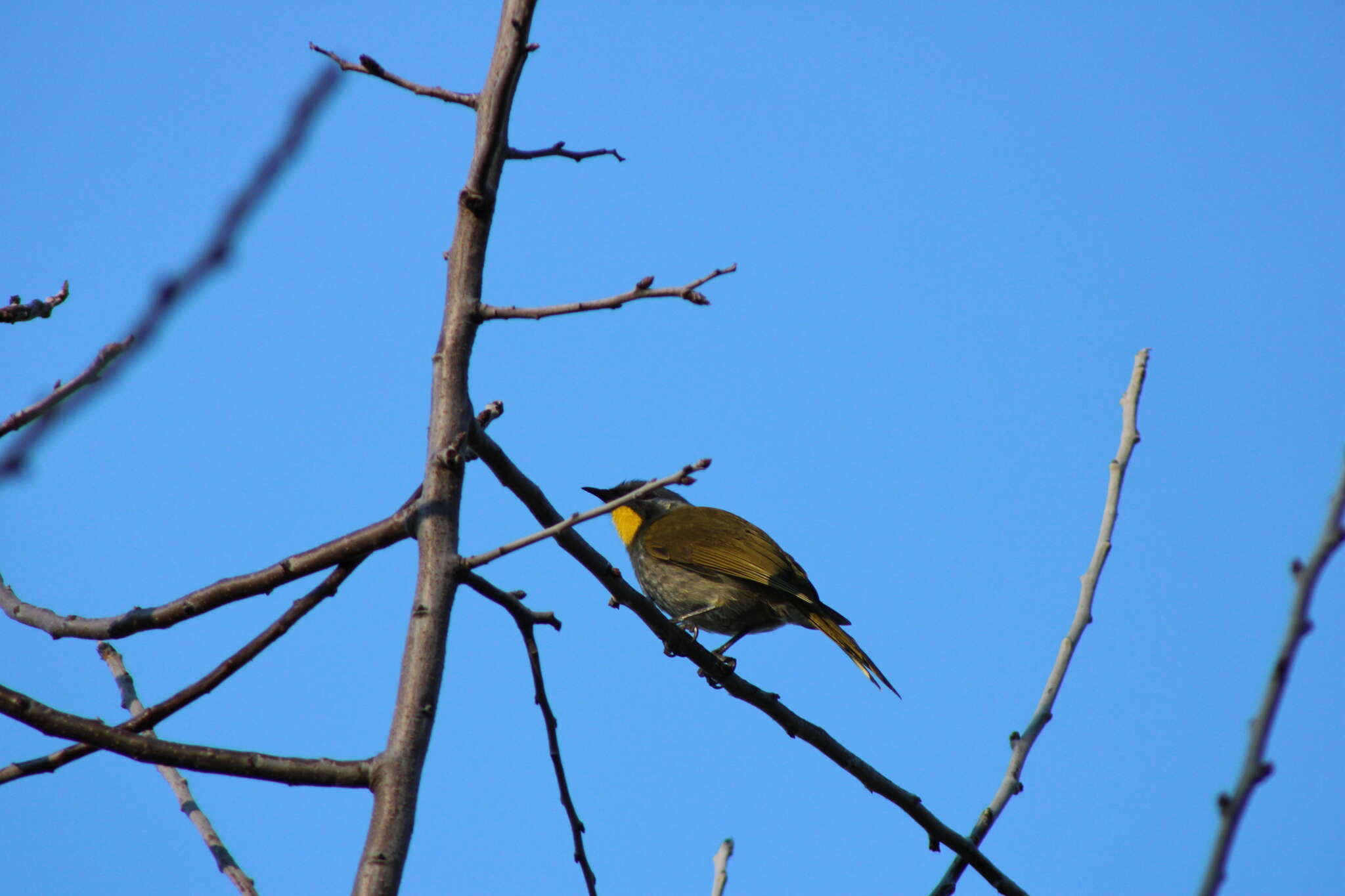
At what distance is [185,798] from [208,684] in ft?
2.33

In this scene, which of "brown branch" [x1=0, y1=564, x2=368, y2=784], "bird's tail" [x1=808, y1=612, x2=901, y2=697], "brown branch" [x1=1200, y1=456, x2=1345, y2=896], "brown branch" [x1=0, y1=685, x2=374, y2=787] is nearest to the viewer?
"brown branch" [x1=1200, y1=456, x2=1345, y2=896]

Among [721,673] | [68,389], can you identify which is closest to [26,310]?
[68,389]

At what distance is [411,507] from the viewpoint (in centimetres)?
272

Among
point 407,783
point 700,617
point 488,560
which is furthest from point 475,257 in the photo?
point 700,617

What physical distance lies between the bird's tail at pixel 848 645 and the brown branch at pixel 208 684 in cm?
340

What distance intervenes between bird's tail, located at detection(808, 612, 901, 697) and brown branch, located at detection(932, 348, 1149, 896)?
7.40 feet

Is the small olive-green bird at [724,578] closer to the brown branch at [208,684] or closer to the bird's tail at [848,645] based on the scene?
the bird's tail at [848,645]

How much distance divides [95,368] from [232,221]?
84 centimetres

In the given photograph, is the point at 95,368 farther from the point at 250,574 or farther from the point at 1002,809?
the point at 1002,809

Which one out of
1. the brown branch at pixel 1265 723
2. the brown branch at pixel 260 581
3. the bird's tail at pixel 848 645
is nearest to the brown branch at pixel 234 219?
the brown branch at pixel 260 581

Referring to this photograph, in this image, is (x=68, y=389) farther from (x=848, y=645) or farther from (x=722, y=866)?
(x=848, y=645)

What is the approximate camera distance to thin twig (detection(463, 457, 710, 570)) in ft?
7.52

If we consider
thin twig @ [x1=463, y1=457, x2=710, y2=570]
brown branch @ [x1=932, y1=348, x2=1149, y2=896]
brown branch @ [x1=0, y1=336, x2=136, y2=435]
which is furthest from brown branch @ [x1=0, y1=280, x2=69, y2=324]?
brown branch @ [x1=932, y1=348, x2=1149, y2=896]

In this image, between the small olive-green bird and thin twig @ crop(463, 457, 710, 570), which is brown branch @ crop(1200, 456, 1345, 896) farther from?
the small olive-green bird
